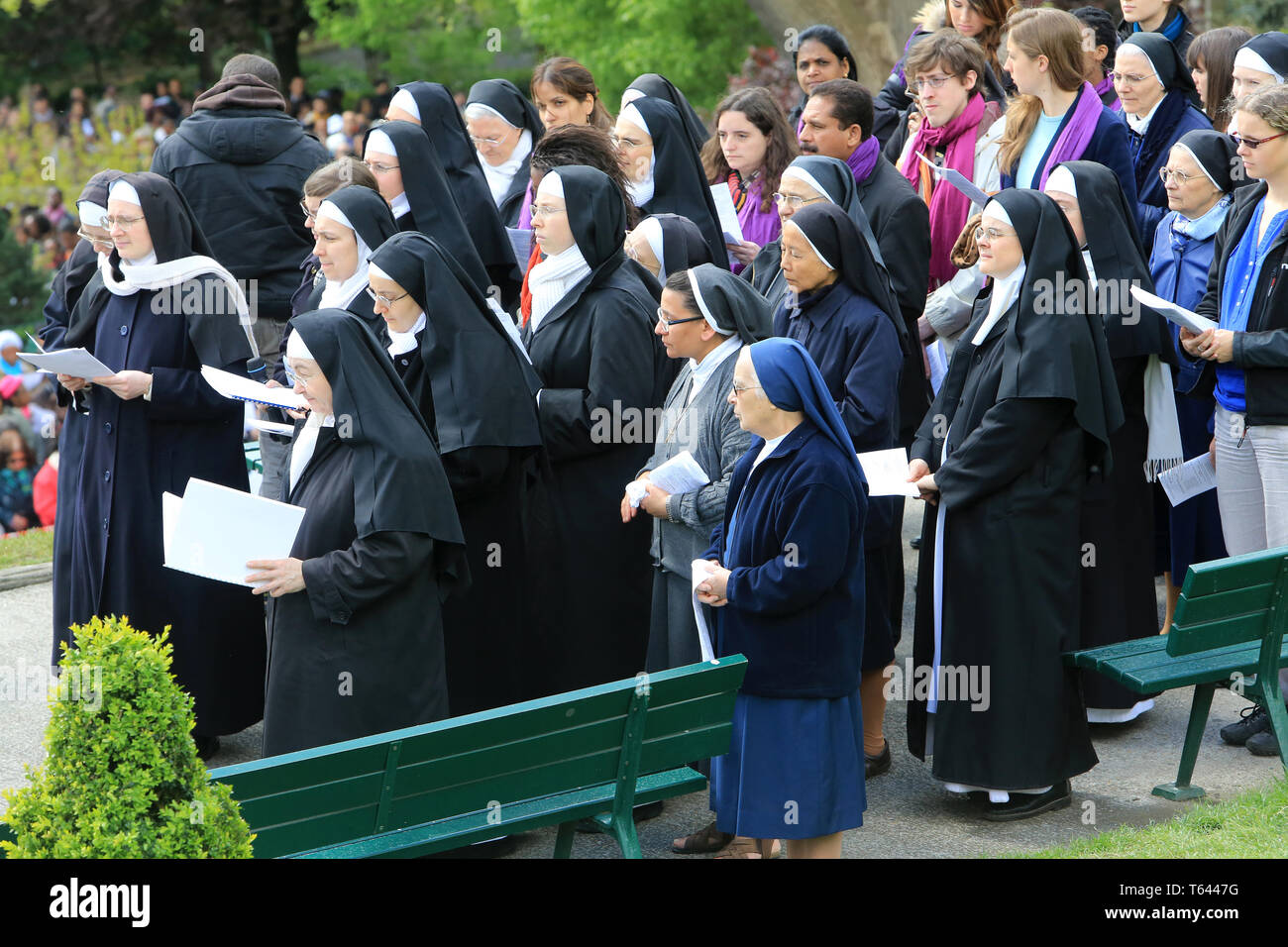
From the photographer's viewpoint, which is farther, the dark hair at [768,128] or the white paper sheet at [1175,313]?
the dark hair at [768,128]

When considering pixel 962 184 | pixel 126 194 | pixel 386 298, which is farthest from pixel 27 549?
pixel 962 184

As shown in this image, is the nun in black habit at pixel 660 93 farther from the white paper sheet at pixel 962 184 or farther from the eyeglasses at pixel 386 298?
the eyeglasses at pixel 386 298

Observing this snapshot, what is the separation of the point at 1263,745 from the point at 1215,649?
2.50 ft

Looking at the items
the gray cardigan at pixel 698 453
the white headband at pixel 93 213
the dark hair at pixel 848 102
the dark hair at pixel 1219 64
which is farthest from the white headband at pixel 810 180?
the white headband at pixel 93 213

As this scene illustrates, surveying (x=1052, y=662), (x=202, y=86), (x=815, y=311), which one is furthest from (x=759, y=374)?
(x=202, y=86)

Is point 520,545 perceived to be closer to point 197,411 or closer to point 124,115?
point 197,411

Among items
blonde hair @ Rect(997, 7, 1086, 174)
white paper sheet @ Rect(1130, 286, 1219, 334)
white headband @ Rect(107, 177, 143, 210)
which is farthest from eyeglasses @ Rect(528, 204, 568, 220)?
blonde hair @ Rect(997, 7, 1086, 174)

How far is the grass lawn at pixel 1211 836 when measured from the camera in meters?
5.12

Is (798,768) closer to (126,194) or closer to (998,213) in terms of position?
(998,213)

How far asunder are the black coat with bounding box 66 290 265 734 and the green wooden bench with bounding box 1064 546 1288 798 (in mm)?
3501

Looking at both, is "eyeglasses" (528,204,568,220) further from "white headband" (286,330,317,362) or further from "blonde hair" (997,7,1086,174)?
"blonde hair" (997,7,1086,174)

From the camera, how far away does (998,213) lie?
573 centimetres

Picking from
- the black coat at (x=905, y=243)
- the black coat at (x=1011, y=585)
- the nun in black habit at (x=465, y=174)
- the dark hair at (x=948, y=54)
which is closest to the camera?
the black coat at (x=1011, y=585)

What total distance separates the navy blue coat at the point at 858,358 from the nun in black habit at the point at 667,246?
71 centimetres
